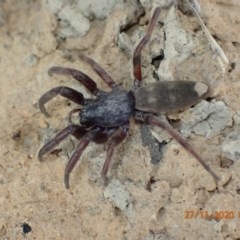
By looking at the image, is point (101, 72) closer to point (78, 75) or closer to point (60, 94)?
point (78, 75)

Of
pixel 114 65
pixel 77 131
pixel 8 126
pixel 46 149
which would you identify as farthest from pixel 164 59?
pixel 8 126

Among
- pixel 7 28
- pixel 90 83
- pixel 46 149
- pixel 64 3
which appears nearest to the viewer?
pixel 46 149

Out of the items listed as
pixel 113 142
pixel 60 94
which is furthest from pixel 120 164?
pixel 60 94

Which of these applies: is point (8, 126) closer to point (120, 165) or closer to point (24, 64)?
point (24, 64)

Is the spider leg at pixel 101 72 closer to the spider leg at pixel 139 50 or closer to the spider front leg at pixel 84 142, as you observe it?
the spider leg at pixel 139 50
